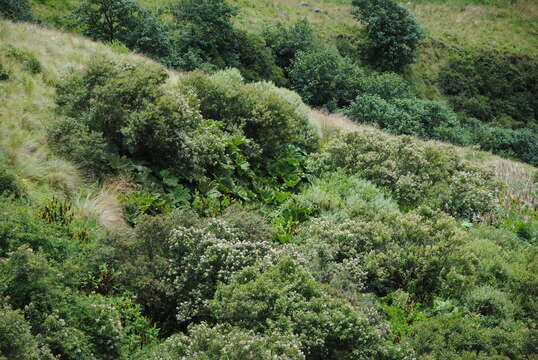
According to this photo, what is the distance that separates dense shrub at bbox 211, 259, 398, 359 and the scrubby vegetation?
0.02m

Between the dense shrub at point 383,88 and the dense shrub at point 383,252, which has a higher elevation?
the dense shrub at point 383,252

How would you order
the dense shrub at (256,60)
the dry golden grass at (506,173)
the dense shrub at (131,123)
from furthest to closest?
the dense shrub at (256,60) → the dry golden grass at (506,173) → the dense shrub at (131,123)

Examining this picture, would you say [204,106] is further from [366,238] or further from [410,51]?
[410,51]

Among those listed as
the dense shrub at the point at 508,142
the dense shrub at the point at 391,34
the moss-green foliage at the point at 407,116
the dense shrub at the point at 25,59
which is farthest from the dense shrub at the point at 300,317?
the dense shrub at the point at 391,34

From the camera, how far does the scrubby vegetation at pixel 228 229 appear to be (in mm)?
5480

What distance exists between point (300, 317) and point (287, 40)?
2492 centimetres

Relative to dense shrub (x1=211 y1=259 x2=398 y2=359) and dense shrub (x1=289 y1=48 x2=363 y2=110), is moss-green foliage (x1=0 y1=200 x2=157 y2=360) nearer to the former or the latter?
dense shrub (x1=211 y1=259 x2=398 y2=359)

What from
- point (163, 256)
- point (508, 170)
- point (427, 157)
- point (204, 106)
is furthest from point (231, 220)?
point (508, 170)

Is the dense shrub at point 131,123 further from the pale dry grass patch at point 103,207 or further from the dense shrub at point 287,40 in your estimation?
the dense shrub at point 287,40

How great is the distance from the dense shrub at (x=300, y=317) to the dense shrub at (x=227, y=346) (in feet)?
0.81

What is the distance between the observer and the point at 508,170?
16.2 metres

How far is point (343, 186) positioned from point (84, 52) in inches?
309

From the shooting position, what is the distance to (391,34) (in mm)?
33000

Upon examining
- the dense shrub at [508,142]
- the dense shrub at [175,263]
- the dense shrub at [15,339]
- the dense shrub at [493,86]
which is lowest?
the dense shrub at [508,142]
